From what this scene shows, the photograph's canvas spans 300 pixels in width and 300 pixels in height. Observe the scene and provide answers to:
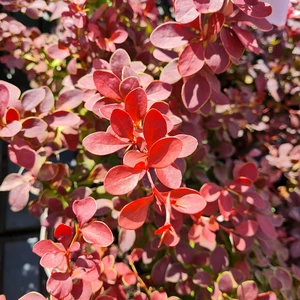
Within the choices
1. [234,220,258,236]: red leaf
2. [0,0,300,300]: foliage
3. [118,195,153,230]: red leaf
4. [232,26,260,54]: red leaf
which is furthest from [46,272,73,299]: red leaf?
[232,26,260,54]: red leaf

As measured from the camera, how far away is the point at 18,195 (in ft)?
2.15

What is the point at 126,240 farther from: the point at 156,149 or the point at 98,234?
the point at 156,149

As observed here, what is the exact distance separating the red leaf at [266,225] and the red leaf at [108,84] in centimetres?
35

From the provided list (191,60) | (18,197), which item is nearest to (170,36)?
(191,60)

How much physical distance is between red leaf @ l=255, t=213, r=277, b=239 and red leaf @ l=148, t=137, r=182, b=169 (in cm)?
33

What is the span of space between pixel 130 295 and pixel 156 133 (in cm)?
45

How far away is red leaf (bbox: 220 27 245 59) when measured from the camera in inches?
23.6

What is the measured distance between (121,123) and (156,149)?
0.20 feet

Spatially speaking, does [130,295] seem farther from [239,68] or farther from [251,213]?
[239,68]

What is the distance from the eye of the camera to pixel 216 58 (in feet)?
1.98

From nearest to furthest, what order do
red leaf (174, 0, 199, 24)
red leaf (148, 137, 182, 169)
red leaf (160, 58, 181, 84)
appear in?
red leaf (148, 137, 182, 169) < red leaf (174, 0, 199, 24) < red leaf (160, 58, 181, 84)

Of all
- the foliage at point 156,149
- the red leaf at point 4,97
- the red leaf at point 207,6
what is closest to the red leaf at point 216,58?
the foliage at point 156,149

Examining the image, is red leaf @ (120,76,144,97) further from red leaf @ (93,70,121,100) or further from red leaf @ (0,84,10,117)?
red leaf @ (0,84,10,117)

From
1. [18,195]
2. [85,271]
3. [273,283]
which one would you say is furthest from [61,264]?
[273,283]
